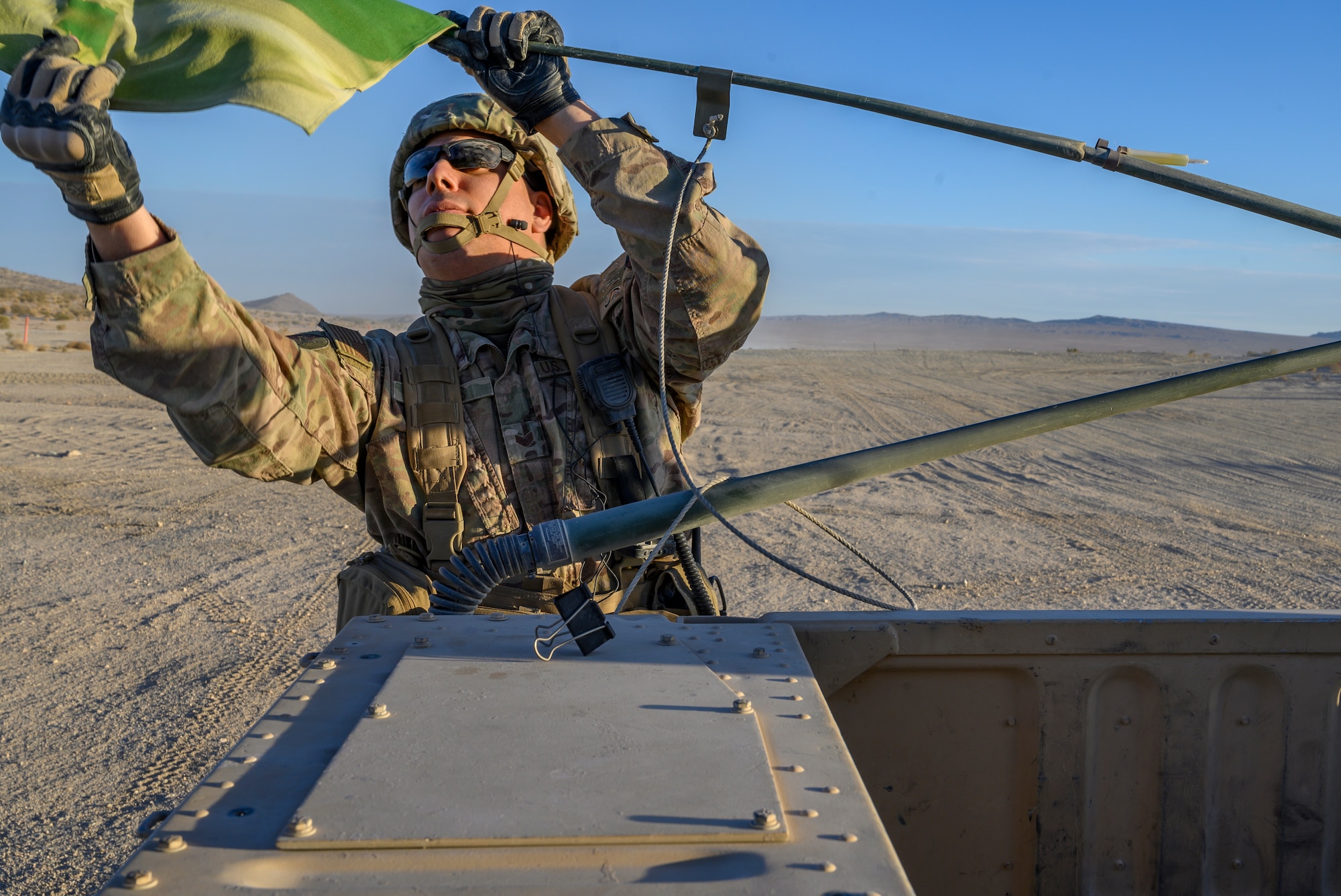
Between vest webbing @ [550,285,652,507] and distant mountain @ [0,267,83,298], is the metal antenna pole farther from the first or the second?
distant mountain @ [0,267,83,298]

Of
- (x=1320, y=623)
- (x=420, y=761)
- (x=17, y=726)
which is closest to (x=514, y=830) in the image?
(x=420, y=761)

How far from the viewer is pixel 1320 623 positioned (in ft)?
8.16

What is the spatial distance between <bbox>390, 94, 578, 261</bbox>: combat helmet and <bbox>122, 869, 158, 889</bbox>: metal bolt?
2.52 m

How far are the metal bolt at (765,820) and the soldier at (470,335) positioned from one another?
5.43 ft

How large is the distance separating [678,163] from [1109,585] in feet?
17.9

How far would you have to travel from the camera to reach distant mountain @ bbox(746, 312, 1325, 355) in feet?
340

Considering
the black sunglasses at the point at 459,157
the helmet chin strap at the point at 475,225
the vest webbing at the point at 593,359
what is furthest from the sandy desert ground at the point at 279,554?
the black sunglasses at the point at 459,157

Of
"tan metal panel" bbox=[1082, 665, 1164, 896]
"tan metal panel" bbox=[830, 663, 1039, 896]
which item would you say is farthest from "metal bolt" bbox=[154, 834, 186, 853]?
"tan metal panel" bbox=[1082, 665, 1164, 896]

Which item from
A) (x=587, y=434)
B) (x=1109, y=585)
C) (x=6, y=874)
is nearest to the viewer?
(x=587, y=434)

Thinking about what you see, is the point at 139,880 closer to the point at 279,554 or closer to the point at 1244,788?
the point at 1244,788

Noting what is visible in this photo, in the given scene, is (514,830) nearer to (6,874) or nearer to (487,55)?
(487,55)

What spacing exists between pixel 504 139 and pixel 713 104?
1.36 m

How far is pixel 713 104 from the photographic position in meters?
2.59

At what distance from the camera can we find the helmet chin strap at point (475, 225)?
349 centimetres
